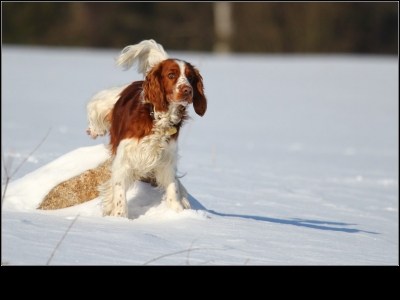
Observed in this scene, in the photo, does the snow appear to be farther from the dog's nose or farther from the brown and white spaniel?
the dog's nose

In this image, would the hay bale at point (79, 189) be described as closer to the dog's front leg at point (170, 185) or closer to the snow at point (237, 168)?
the snow at point (237, 168)

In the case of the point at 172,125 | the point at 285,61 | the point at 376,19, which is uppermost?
the point at 376,19

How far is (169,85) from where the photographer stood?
4.84 m

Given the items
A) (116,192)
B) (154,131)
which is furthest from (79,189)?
(154,131)

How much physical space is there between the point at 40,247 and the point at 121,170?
147 centimetres

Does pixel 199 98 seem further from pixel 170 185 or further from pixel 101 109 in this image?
pixel 101 109

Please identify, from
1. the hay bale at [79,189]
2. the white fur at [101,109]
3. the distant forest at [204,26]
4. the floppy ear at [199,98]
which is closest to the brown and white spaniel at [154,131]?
the floppy ear at [199,98]

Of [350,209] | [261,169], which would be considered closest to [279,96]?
[261,169]

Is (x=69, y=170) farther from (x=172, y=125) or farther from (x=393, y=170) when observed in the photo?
(x=393, y=170)

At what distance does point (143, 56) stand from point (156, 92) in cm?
76

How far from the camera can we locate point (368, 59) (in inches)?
1025

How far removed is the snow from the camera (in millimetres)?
4090

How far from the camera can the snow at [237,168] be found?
409 cm

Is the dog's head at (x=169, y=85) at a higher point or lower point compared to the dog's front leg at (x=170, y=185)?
higher
